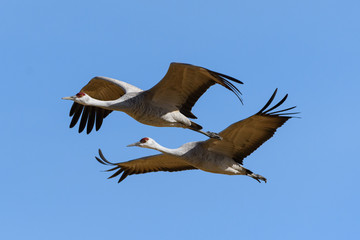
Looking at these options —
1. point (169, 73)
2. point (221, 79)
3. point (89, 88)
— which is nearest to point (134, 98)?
point (169, 73)

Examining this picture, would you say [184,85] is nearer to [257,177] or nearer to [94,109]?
[257,177]

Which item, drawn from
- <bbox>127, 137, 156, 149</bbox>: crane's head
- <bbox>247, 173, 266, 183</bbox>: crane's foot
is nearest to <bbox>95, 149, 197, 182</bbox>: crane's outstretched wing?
<bbox>127, 137, 156, 149</bbox>: crane's head

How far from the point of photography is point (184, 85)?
13352 mm

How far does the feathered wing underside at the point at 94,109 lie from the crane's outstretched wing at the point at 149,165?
1.30 meters

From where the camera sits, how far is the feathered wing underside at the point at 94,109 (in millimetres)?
15914

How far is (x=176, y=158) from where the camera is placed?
14.5m

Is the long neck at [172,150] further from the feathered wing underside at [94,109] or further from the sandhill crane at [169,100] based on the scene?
the feathered wing underside at [94,109]

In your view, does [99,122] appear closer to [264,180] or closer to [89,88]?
[89,88]

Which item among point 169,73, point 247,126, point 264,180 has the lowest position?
point 264,180

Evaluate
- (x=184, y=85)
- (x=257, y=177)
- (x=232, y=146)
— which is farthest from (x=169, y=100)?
(x=257, y=177)

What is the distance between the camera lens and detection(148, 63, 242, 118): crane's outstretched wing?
12711 millimetres

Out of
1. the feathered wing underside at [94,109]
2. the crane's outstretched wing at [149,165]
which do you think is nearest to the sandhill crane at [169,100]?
the crane's outstretched wing at [149,165]

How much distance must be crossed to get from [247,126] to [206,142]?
Result: 34.2 inches

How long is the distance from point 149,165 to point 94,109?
2.01 meters
